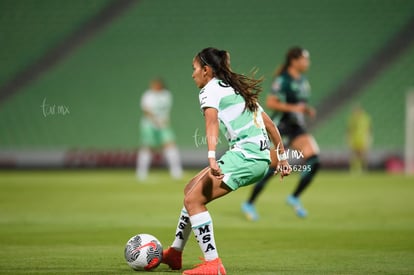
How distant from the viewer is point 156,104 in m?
21.4

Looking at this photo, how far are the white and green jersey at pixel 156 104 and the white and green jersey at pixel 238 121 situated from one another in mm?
14291

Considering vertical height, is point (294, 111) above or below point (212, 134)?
above

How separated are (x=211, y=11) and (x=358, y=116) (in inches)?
284

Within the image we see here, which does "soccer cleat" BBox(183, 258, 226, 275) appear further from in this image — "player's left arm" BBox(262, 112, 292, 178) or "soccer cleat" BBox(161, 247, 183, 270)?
"player's left arm" BBox(262, 112, 292, 178)

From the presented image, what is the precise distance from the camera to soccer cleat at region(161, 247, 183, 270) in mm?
7219

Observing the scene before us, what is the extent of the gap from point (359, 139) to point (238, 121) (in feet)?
61.9

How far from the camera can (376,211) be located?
509 inches

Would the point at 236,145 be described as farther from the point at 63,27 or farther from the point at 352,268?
the point at 63,27

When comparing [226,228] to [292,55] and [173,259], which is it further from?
[173,259]

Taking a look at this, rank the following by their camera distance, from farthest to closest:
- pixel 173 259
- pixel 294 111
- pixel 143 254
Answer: pixel 294 111 → pixel 173 259 → pixel 143 254

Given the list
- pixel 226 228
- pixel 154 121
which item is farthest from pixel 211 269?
pixel 154 121

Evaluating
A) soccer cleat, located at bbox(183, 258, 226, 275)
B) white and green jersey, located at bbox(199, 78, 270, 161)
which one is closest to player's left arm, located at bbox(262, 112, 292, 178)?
white and green jersey, located at bbox(199, 78, 270, 161)

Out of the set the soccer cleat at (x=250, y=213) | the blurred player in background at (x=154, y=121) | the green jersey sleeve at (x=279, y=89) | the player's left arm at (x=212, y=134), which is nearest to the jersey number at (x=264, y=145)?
the player's left arm at (x=212, y=134)

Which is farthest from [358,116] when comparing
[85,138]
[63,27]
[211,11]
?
[63,27]
